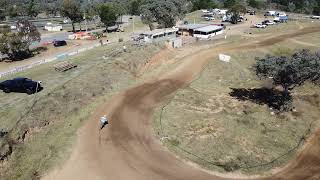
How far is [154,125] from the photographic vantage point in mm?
40188

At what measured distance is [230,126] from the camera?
43.8 meters

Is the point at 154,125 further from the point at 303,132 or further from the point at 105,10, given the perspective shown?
the point at 105,10

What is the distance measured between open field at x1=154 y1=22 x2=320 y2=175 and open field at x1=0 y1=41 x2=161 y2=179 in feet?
32.6

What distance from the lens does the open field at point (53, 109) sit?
33750mm

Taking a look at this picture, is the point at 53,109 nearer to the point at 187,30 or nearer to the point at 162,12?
the point at 187,30

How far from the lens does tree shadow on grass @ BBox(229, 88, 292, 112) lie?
50875mm

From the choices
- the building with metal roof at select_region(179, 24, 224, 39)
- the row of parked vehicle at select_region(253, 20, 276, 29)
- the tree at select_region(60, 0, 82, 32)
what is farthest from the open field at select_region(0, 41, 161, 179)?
the row of parked vehicle at select_region(253, 20, 276, 29)

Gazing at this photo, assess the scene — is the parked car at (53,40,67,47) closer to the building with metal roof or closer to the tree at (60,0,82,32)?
the tree at (60,0,82,32)

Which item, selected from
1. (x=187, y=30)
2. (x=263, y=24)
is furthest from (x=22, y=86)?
(x=263, y=24)

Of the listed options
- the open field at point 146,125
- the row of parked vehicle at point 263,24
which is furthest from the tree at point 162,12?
the open field at point 146,125

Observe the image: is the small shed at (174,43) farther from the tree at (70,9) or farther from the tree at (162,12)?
the tree at (70,9)

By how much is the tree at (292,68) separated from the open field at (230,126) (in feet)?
16.6

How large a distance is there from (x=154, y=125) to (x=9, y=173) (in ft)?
52.2

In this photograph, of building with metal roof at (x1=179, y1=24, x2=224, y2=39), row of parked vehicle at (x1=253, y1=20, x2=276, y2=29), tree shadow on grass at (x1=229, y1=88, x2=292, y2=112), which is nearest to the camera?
tree shadow on grass at (x1=229, y1=88, x2=292, y2=112)
